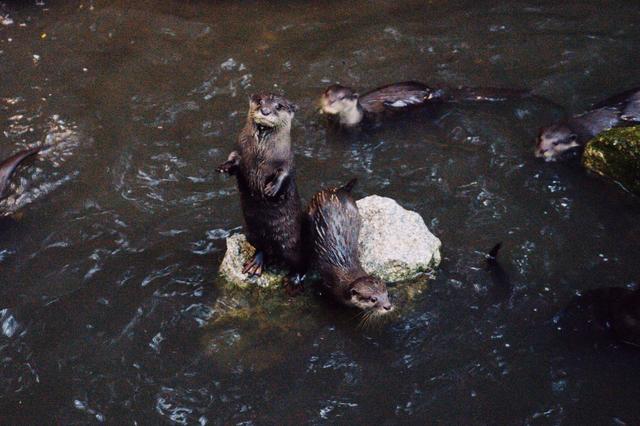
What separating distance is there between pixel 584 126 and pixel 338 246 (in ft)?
7.81

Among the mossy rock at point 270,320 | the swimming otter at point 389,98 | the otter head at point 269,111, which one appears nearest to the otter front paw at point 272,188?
the otter head at point 269,111

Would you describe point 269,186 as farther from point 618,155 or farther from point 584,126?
point 584,126

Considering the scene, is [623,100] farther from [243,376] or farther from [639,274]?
[243,376]

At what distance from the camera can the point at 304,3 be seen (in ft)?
23.6

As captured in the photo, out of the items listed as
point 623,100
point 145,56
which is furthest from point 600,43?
point 145,56

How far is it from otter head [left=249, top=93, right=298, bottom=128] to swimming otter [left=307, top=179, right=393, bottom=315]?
574 mm

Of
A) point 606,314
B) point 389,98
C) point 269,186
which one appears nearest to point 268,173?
point 269,186

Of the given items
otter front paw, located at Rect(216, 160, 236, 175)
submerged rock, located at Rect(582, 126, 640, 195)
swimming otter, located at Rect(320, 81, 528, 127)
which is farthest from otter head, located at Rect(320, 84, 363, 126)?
otter front paw, located at Rect(216, 160, 236, 175)

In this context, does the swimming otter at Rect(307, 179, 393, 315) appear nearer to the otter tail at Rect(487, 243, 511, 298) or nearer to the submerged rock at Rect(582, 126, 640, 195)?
the otter tail at Rect(487, 243, 511, 298)

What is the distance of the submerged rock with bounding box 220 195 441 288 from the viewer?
4.10 m

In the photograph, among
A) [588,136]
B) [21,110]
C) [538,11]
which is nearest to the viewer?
[588,136]

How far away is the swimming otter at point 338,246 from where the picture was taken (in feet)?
12.6

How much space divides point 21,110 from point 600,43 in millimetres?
4998

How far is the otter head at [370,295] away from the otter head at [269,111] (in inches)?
36.1
